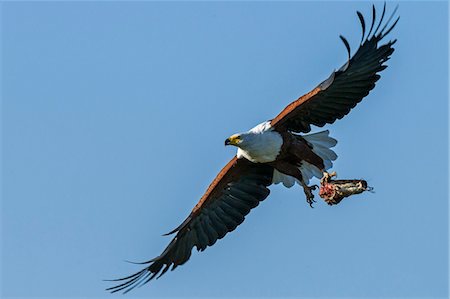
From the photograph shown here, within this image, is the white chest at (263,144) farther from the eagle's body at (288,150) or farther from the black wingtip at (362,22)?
the black wingtip at (362,22)

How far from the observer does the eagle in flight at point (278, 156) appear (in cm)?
1534

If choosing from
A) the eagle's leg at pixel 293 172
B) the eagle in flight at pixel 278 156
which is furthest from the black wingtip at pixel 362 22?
the eagle's leg at pixel 293 172

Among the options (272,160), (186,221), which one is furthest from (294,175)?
(186,221)

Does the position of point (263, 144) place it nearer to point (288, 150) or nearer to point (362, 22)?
point (288, 150)

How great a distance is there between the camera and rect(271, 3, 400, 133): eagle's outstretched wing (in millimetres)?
15227

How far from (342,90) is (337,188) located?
3.98 feet

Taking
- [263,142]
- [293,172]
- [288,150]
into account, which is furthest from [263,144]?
[293,172]

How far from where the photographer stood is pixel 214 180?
16.5 m

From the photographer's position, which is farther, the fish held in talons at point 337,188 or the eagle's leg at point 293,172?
the eagle's leg at point 293,172

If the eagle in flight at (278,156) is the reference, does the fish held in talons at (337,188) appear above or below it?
below

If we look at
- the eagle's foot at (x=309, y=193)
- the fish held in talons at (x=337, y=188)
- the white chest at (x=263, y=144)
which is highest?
the white chest at (x=263, y=144)

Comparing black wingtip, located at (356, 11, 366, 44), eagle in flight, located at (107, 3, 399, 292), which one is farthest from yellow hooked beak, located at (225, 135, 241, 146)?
black wingtip, located at (356, 11, 366, 44)

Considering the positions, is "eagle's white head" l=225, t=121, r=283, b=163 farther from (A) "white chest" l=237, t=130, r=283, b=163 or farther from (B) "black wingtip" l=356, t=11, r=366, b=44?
(B) "black wingtip" l=356, t=11, r=366, b=44

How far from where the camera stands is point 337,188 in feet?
49.4
